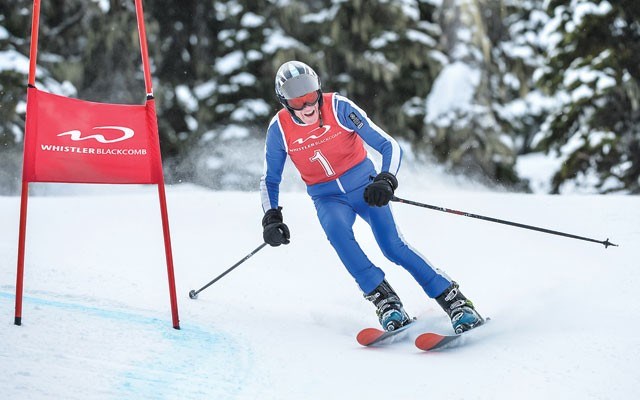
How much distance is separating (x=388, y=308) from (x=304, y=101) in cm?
115

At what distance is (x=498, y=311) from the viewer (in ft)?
14.4

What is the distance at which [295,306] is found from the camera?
4781 millimetres

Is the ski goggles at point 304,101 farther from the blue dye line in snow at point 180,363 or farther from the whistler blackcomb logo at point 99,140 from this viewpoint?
the blue dye line in snow at point 180,363

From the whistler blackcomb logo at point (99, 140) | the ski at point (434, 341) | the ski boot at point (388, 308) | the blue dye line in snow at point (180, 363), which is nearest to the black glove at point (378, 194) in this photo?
the ski boot at point (388, 308)

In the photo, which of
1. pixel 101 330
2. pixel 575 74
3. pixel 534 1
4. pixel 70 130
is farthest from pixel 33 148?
pixel 534 1

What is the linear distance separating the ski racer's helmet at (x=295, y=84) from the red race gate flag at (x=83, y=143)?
0.70m

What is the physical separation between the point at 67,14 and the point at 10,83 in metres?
3.16

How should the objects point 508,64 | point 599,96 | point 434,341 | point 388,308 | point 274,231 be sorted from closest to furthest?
point 434,341 → point 388,308 → point 274,231 → point 599,96 → point 508,64

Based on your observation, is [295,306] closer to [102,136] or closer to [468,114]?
[102,136]

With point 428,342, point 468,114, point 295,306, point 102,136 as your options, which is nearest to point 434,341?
point 428,342

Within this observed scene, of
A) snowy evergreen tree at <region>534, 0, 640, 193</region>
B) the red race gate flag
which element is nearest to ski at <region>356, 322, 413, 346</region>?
the red race gate flag

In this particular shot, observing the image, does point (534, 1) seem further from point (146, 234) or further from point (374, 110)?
point (146, 234)

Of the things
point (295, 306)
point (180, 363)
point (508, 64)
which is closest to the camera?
point (180, 363)

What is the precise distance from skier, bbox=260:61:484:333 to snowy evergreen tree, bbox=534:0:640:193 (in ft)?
26.9
